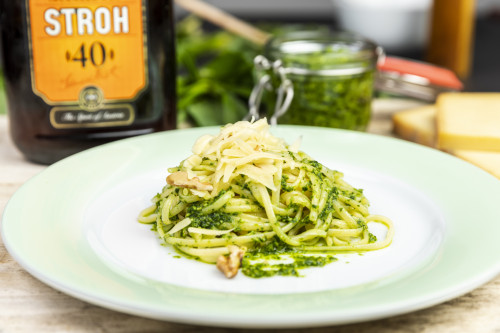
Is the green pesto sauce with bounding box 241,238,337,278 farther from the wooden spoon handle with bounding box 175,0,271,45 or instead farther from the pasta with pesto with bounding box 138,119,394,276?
the wooden spoon handle with bounding box 175,0,271,45

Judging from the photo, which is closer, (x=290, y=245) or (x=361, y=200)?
(x=290, y=245)

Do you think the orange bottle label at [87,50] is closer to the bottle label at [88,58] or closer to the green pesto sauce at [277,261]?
the bottle label at [88,58]

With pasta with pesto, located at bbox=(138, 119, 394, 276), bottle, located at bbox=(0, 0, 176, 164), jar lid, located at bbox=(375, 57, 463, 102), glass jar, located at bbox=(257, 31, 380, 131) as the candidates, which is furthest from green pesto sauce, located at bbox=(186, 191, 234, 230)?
jar lid, located at bbox=(375, 57, 463, 102)

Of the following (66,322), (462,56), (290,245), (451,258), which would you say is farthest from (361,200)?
(462,56)

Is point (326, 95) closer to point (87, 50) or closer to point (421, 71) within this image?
point (421, 71)

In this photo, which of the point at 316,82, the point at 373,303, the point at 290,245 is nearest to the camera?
the point at 373,303

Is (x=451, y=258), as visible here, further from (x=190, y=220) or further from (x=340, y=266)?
(x=190, y=220)

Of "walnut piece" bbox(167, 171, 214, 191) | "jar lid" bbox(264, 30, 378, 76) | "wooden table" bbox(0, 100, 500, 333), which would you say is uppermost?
"jar lid" bbox(264, 30, 378, 76)

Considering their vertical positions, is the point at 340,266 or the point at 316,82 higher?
the point at 316,82
